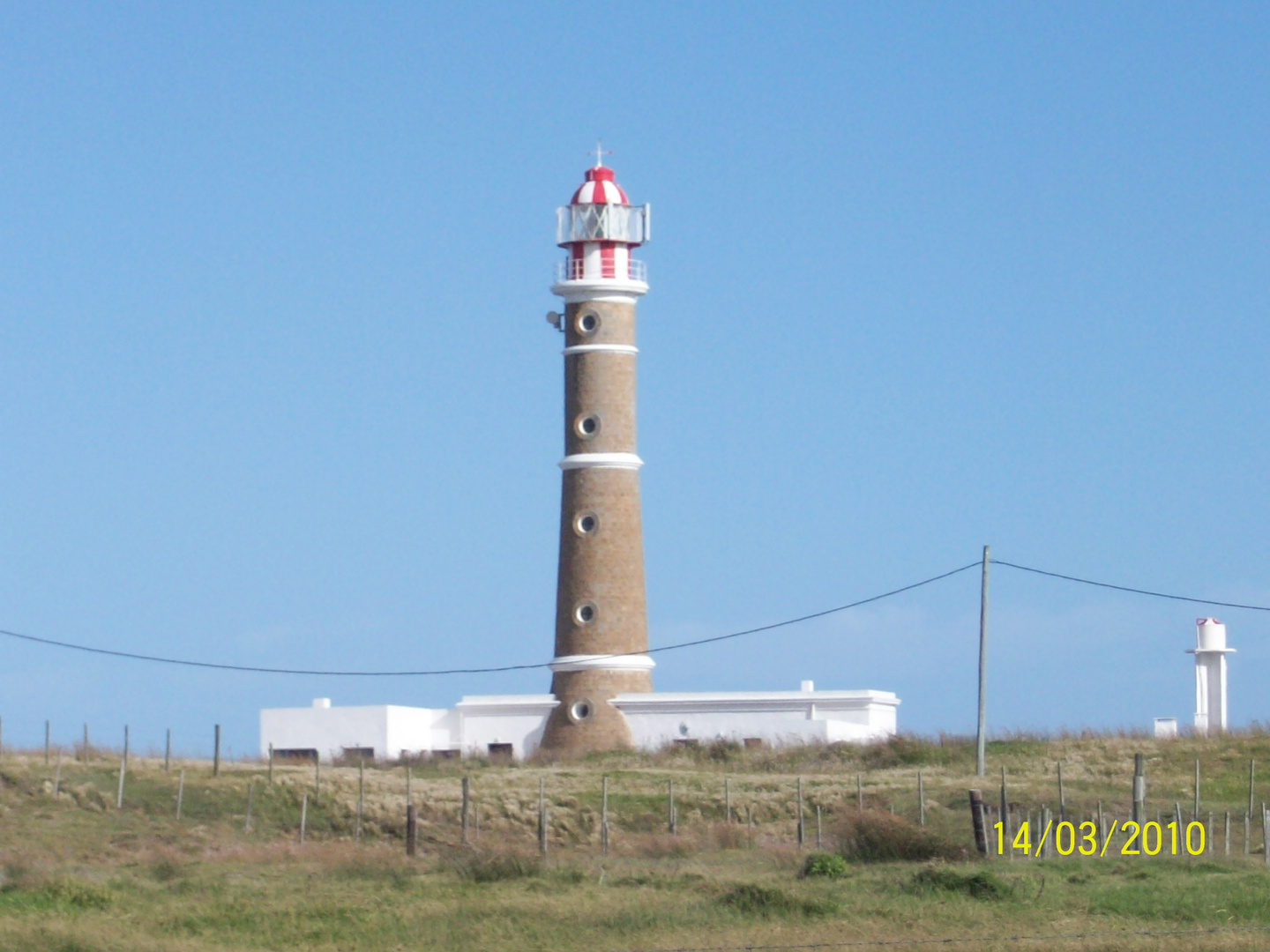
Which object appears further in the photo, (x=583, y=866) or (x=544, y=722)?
(x=544, y=722)

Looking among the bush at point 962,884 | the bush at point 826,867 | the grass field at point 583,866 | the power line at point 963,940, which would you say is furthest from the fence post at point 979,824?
the power line at point 963,940

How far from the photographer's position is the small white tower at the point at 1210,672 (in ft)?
159

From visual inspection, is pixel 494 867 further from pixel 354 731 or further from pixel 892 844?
pixel 354 731

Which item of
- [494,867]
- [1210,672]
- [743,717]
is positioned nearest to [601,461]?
[743,717]

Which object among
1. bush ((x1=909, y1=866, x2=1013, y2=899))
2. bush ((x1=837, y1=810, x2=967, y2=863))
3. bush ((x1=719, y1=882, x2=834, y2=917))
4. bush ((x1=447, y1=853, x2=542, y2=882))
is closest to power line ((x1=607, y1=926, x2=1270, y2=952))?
bush ((x1=719, y1=882, x2=834, y2=917))

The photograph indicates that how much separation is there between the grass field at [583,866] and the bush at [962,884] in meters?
0.03

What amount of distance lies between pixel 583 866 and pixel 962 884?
5224 mm

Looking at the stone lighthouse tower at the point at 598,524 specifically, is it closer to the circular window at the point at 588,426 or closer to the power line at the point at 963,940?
the circular window at the point at 588,426

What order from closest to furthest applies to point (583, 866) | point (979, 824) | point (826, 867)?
1. point (826, 867)
2. point (583, 866)
3. point (979, 824)

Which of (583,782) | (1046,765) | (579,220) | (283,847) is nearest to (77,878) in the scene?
(283,847)

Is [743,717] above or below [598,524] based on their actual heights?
below

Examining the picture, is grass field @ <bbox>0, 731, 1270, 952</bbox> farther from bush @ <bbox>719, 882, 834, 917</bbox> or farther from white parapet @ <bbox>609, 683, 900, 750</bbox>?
white parapet @ <bbox>609, 683, 900, 750</bbox>

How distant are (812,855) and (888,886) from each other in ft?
8.81

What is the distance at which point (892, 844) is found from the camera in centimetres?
2739
